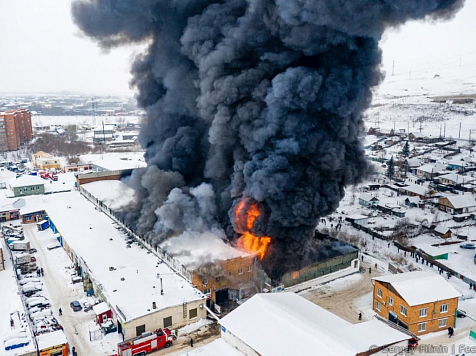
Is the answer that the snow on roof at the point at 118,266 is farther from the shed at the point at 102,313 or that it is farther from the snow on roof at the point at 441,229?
the snow on roof at the point at 441,229

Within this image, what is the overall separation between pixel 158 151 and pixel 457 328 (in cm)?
2489

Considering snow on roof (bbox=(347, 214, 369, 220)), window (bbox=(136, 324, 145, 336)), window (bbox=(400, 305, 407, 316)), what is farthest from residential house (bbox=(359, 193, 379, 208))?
window (bbox=(136, 324, 145, 336))

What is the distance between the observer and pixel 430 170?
60.2 m

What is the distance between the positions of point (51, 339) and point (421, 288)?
1848 cm

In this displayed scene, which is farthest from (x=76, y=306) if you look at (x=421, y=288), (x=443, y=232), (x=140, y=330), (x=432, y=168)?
(x=432, y=168)

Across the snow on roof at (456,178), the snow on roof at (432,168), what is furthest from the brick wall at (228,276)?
the snow on roof at (432,168)

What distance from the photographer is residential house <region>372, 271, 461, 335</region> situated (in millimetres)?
22109

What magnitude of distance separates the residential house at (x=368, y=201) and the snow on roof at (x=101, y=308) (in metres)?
32.2

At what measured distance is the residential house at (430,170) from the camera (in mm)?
59438

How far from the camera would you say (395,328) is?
2158 centimetres

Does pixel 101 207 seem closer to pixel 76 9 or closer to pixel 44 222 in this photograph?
pixel 44 222

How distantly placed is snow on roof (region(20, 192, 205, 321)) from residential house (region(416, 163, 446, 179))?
42.8 m

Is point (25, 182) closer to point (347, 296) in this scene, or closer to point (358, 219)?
point (358, 219)

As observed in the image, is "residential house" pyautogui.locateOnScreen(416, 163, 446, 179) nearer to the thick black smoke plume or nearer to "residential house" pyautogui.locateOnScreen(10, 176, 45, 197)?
the thick black smoke plume
